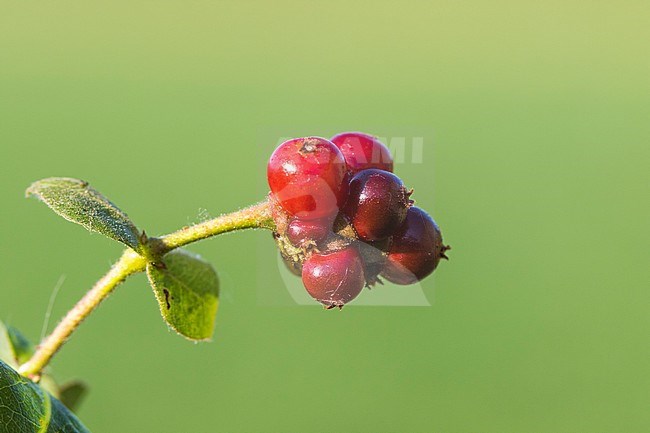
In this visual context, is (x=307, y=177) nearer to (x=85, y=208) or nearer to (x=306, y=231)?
(x=306, y=231)

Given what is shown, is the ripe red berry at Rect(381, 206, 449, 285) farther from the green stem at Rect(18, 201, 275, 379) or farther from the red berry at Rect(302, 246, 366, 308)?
the green stem at Rect(18, 201, 275, 379)

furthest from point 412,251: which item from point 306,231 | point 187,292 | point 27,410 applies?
point 27,410

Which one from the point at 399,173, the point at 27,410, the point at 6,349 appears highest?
the point at 399,173

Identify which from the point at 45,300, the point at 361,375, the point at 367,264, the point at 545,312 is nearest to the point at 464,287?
the point at 545,312

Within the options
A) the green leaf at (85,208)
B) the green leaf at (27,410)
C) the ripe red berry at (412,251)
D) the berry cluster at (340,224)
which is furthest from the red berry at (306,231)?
the green leaf at (27,410)

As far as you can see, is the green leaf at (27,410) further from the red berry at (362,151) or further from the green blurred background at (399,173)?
the red berry at (362,151)
